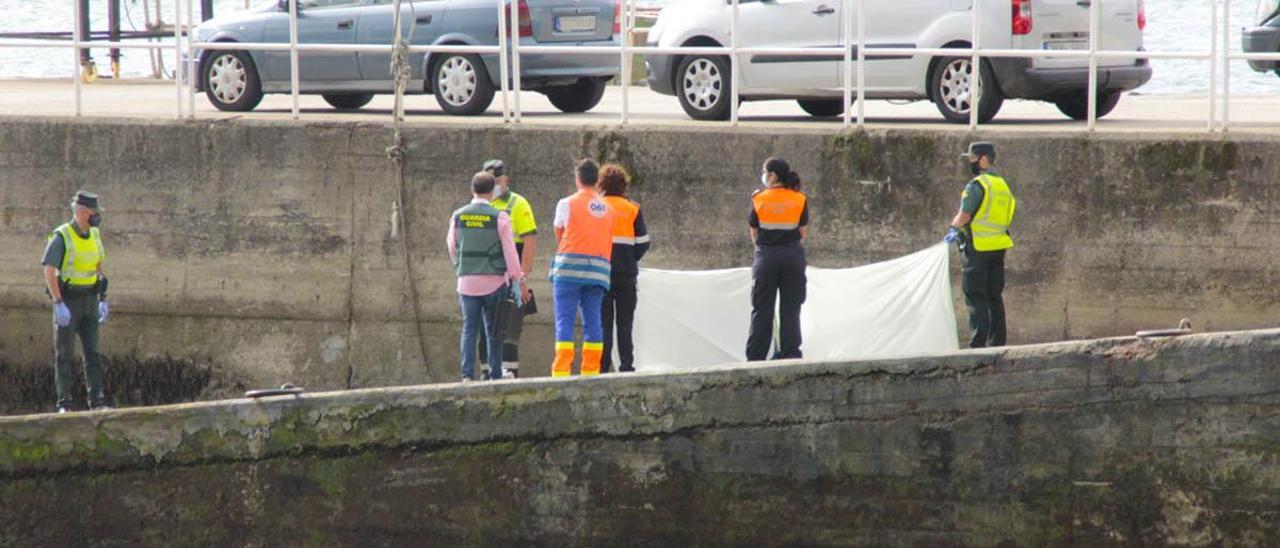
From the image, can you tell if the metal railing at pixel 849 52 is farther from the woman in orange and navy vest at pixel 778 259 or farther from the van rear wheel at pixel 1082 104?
the woman in orange and navy vest at pixel 778 259

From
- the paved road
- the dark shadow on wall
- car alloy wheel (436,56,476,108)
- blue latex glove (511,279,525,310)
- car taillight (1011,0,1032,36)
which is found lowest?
the dark shadow on wall

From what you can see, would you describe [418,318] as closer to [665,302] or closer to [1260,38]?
[665,302]

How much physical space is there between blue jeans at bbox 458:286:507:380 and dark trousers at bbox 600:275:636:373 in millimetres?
702

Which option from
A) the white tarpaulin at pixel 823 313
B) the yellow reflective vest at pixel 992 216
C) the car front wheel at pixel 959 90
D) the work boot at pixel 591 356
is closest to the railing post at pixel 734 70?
the white tarpaulin at pixel 823 313

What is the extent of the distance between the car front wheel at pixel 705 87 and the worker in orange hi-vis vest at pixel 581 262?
131 inches

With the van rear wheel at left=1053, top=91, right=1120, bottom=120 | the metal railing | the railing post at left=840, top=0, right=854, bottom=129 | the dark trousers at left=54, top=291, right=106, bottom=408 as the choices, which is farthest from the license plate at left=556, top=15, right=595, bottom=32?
the dark trousers at left=54, top=291, right=106, bottom=408

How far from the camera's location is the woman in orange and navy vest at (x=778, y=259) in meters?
11.9

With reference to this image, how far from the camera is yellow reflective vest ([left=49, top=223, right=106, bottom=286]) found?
12.9 m

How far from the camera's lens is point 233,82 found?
15.9m

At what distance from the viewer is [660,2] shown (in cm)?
3181

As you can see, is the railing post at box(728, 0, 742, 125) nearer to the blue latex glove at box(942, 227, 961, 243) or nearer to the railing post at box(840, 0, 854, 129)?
the railing post at box(840, 0, 854, 129)

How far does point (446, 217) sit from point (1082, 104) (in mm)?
5232

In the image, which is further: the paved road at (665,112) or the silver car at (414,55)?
the silver car at (414,55)

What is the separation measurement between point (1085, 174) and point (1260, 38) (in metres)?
4.60
